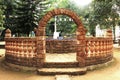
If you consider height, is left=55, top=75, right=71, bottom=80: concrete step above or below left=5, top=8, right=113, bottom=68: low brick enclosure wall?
below

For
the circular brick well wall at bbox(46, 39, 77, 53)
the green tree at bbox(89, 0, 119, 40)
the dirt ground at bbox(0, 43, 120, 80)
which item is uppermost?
the green tree at bbox(89, 0, 119, 40)

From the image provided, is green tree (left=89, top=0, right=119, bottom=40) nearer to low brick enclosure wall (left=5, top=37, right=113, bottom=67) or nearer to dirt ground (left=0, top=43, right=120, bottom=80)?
low brick enclosure wall (left=5, top=37, right=113, bottom=67)

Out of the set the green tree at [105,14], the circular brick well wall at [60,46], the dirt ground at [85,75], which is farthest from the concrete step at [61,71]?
the green tree at [105,14]

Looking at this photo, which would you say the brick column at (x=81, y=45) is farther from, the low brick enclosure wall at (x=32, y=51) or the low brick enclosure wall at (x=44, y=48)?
the low brick enclosure wall at (x=32, y=51)

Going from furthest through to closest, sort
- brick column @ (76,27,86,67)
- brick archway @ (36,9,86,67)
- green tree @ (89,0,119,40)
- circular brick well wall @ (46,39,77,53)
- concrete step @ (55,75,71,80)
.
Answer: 1. green tree @ (89,0,119,40)
2. circular brick well wall @ (46,39,77,53)
3. brick column @ (76,27,86,67)
4. brick archway @ (36,9,86,67)
5. concrete step @ (55,75,71,80)

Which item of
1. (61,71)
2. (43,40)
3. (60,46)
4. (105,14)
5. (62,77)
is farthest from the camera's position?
(105,14)

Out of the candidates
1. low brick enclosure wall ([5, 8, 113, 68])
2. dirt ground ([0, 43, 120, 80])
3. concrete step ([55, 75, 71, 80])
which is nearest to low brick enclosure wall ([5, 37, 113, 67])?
low brick enclosure wall ([5, 8, 113, 68])

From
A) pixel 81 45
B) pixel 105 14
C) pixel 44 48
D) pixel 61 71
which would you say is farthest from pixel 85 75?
pixel 105 14

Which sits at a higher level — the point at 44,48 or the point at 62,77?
the point at 44,48

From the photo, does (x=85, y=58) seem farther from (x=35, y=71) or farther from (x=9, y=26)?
(x=9, y=26)

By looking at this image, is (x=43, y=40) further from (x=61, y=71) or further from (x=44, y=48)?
(x=61, y=71)

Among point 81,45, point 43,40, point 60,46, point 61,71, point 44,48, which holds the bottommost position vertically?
point 61,71

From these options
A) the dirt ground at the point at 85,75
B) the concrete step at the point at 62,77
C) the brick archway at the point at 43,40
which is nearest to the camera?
the concrete step at the point at 62,77

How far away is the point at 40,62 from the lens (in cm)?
1125
